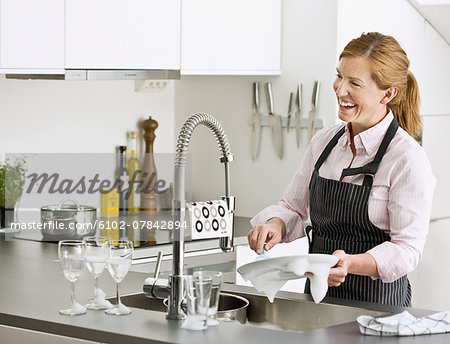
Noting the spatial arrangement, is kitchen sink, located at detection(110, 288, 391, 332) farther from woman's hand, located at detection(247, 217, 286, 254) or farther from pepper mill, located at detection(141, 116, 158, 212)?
pepper mill, located at detection(141, 116, 158, 212)

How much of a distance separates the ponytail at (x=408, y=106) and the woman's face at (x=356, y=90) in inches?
4.3

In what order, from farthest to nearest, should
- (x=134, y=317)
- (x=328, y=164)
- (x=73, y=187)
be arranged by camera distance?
(x=73, y=187), (x=328, y=164), (x=134, y=317)

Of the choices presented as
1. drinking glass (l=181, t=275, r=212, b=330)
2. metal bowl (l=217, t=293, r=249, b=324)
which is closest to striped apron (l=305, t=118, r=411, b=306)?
metal bowl (l=217, t=293, r=249, b=324)

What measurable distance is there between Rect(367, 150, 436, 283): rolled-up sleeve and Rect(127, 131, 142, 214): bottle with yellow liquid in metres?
2.00

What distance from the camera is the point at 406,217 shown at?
216 centimetres

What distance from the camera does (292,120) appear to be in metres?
3.99

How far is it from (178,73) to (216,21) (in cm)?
32

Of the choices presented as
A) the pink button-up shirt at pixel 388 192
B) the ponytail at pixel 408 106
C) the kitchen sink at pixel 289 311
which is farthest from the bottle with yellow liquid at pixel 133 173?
the ponytail at pixel 408 106

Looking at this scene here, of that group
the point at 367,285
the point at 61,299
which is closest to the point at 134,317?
the point at 61,299

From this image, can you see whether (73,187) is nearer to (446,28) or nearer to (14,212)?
(14,212)

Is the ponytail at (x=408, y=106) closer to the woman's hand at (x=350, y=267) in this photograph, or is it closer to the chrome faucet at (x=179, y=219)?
the woman's hand at (x=350, y=267)

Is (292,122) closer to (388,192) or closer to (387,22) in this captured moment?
(387,22)

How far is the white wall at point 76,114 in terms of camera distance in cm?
361

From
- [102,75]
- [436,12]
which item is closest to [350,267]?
[102,75]
